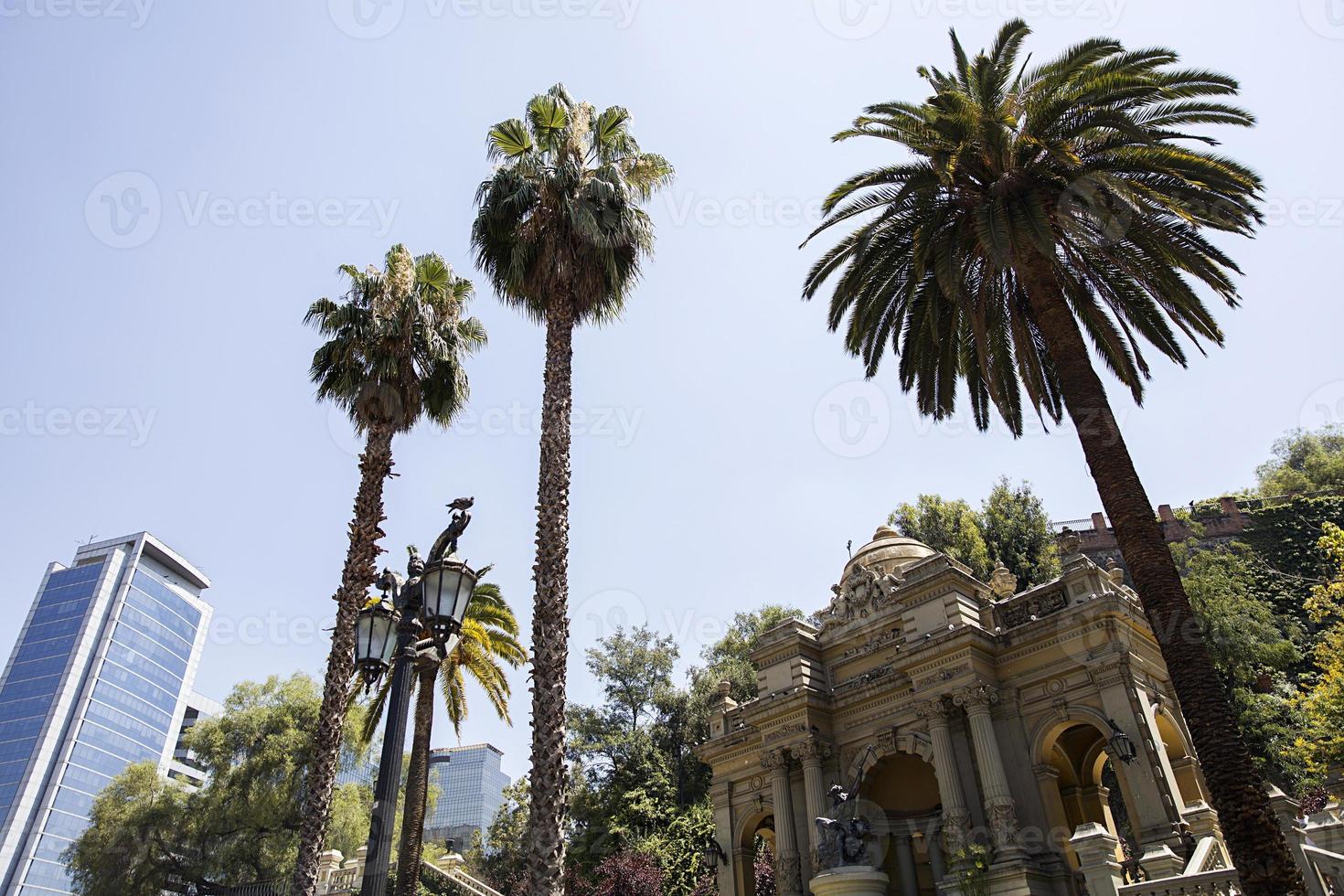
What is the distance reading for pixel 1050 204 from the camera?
51.4ft

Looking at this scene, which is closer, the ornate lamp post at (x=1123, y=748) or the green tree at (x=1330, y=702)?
the ornate lamp post at (x=1123, y=748)

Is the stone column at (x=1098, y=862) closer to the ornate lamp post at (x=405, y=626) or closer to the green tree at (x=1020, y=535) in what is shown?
the ornate lamp post at (x=405, y=626)

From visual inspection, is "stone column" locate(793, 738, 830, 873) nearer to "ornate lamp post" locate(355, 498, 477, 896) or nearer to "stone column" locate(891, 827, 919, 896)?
"stone column" locate(891, 827, 919, 896)

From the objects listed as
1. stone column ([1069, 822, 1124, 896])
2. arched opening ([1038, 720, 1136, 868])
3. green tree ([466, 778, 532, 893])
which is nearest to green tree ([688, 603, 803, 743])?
green tree ([466, 778, 532, 893])

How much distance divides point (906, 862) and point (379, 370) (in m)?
19.0

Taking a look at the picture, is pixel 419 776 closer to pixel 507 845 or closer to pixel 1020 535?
pixel 507 845

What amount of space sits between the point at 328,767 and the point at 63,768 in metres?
126

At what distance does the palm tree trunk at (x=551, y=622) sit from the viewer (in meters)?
11.5

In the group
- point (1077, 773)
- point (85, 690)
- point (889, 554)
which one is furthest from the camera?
point (85, 690)

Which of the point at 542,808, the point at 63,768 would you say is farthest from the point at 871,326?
the point at 63,768

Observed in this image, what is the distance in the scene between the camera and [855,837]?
18125mm

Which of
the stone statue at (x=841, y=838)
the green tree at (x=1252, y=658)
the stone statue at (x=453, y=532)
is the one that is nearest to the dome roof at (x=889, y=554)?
the stone statue at (x=841, y=838)

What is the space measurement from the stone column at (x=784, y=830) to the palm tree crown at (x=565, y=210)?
1376cm

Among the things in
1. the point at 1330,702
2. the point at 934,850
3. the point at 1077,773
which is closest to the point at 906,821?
the point at 934,850
